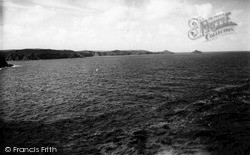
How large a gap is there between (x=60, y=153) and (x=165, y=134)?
38.7ft

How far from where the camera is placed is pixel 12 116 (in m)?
27.8

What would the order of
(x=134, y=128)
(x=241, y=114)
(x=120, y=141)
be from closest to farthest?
(x=120, y=141)
(x=134, y=128)
(x=241, y=114)

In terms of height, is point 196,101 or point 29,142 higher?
point 196,101

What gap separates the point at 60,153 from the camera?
17.5 meters

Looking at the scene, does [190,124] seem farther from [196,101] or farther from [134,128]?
[196,101]

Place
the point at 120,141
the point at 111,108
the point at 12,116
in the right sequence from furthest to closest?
the point at 111,108 → the point at 12,116 → the point at 120,141

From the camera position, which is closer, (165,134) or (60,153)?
(60,153)

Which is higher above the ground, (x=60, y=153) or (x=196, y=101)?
(x=196, y=101)

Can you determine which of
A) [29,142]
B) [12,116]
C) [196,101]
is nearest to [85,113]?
[29,142]

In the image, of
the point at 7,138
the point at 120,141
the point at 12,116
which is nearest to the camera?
the point at 120,141

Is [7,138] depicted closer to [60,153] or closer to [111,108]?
[60,153]

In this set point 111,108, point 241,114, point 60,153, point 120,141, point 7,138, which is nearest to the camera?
point 60,153

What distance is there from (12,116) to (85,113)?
11.8m

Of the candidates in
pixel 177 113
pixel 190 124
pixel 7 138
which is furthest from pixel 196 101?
pixel 7 138
